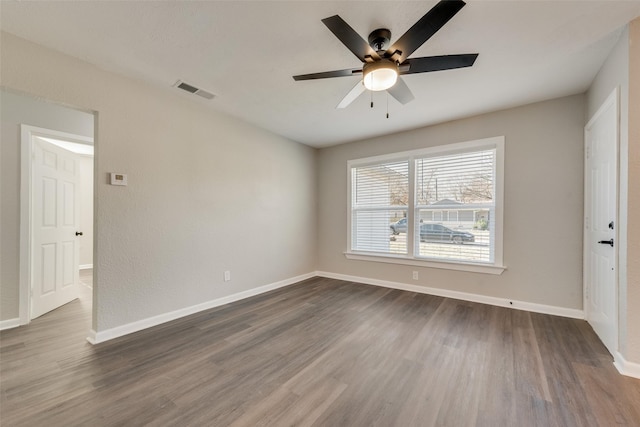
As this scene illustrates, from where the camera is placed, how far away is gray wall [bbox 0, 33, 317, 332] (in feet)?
7.68

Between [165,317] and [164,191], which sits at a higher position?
[164,191]

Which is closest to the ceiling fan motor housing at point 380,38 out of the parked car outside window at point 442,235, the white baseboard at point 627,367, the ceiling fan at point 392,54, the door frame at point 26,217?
the ceiling fan at point 392,54

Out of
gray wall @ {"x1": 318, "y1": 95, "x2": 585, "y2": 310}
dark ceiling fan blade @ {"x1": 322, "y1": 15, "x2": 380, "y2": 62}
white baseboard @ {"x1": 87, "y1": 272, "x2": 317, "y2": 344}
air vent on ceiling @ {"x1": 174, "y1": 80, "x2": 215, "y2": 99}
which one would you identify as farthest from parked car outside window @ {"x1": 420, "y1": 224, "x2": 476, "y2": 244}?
air vent on ceiling @ {"x1": 174, "y1": 80, "x2": 215, "y2": 99}

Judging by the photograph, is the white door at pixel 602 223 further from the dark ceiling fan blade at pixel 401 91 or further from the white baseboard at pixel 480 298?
the dark ceiling fan blade at pixel 401 91

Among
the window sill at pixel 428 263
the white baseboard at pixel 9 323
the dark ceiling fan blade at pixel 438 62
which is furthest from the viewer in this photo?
the window sill at pixel 428 263

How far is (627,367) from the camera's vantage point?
1.87m

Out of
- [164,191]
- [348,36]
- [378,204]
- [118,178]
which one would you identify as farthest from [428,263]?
[118,178]

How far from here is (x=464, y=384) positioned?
5.89 ft

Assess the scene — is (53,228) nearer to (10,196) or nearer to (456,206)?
(10,196)

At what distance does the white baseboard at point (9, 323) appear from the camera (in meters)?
2.61

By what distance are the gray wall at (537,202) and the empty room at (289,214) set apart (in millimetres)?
24

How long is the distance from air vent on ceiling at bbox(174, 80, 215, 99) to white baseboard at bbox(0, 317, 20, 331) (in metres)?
3.00

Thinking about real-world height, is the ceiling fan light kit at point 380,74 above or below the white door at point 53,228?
above

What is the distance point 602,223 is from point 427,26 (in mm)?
2507
